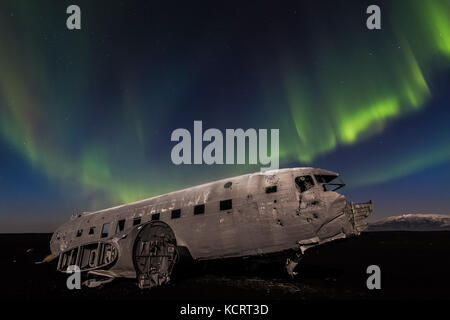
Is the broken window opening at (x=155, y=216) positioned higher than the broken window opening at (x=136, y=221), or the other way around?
the broken window opening at (x=155, y=216)

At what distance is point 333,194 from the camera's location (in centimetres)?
1227

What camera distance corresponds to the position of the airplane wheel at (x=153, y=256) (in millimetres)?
13515

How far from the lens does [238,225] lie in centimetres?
1341

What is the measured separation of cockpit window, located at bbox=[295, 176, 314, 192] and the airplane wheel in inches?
278

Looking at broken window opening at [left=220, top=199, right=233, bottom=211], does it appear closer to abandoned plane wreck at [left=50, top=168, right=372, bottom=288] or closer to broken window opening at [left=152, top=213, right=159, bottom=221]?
abandoned plane wreck at [left=50, top=168, right=372, bottom=288]

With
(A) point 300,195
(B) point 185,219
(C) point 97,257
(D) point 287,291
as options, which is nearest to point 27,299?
(C) point 97,257

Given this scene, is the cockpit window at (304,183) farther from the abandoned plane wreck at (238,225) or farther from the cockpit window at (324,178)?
the cockpit window at (324,178)

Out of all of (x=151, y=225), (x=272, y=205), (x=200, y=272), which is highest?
(x=272, y=205)

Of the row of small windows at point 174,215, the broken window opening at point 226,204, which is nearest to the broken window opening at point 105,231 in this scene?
the row of small windows at point 174,215

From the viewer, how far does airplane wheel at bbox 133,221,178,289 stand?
1351 centimetres

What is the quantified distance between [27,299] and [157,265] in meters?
5.69

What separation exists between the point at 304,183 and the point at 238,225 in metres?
3.79
